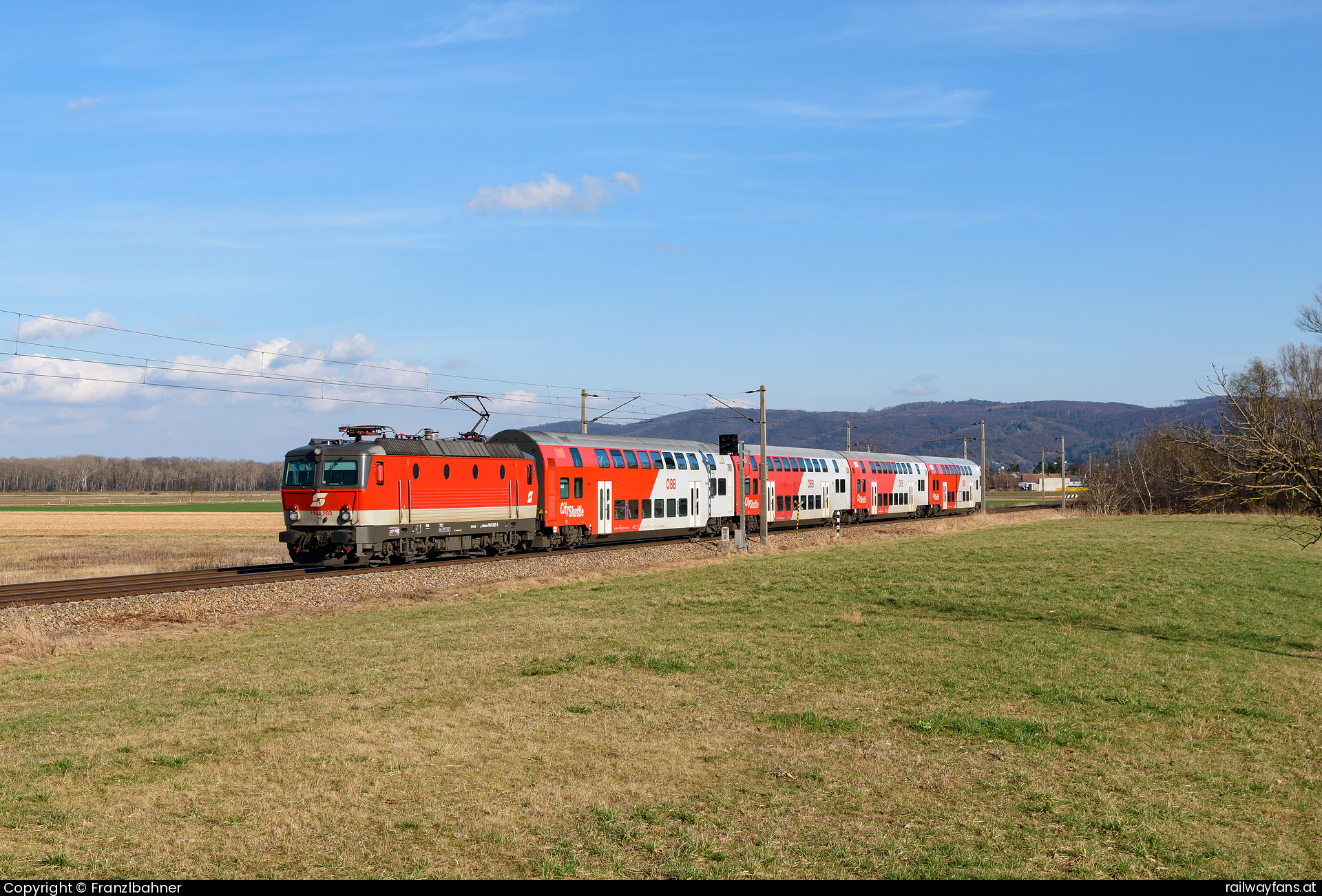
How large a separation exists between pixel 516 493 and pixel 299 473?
8.05 m

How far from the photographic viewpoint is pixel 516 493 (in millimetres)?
35500

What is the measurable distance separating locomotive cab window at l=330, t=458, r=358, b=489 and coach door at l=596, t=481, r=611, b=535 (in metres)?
12.1

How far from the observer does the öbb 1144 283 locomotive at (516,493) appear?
2952 cm

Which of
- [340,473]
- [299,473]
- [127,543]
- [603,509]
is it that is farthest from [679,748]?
[127,543]

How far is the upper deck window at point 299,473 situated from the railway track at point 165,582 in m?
2.65

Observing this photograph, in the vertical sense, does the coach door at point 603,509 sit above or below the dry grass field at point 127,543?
above

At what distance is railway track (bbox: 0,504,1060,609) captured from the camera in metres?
23.5

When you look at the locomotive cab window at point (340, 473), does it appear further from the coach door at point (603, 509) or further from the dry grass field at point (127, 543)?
the coach door at point (603, 509)

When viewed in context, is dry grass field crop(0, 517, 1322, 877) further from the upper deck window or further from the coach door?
the coach door

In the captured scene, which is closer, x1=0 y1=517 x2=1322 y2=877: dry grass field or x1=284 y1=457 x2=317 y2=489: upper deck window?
x1=0 y1=517 x2=1322 y2=877: dry grass field

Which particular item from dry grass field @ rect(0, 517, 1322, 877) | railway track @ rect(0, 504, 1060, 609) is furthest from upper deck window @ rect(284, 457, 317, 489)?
dry grass field @ rect(0, 517, 1322, 877)

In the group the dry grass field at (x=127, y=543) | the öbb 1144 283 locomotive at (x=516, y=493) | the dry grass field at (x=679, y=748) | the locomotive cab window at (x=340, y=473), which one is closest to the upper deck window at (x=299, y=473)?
the öbb 1144 283 locomotive at (x=516, y=493)

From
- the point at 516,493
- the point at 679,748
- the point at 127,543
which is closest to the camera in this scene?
the point at 679,748

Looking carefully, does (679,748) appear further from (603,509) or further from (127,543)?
(127,543)
